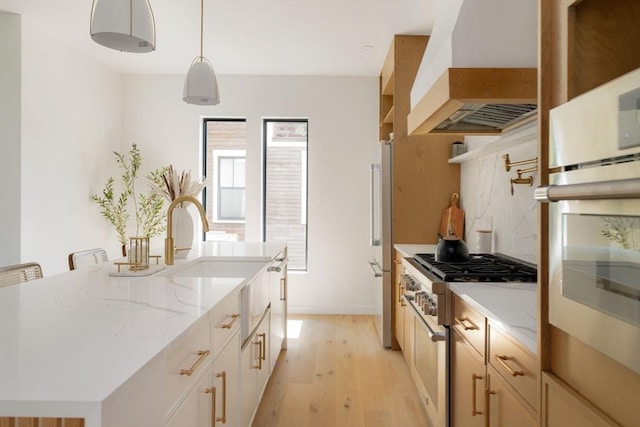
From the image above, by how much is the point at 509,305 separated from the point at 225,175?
420 cm

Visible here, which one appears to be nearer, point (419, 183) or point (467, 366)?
point (467, 366)

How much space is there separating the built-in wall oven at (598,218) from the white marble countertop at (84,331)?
846 millimetres

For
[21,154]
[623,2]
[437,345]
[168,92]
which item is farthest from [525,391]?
[168,92]

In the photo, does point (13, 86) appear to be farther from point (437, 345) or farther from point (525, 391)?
point (525, 391)

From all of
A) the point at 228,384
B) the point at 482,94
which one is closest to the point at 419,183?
the point at 482,94

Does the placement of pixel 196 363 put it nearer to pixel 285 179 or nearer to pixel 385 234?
pixel 385 234

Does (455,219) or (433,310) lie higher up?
(455,219)

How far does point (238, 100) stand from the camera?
4.89 meters

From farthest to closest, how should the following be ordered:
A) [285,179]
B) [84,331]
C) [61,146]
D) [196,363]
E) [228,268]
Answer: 1. [285,179]
2. [61,146]
3. [228,268]
4. [196,363]
5. [84,331]

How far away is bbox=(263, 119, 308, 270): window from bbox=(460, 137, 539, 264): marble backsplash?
2120 mm

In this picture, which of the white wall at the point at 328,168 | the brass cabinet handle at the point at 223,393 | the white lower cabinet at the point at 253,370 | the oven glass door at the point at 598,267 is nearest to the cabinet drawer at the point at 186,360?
the brass cabinet handle at the point at 223,393

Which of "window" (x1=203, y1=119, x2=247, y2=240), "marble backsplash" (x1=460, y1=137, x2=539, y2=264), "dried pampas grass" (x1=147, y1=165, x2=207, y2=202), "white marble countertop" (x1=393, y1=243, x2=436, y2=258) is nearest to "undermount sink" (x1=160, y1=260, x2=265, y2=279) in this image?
"dried pampas grass" (x1=147, y1=165, x2=207, y2=202)

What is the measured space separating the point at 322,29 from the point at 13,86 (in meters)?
2.71

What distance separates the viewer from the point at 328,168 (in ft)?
15.9
